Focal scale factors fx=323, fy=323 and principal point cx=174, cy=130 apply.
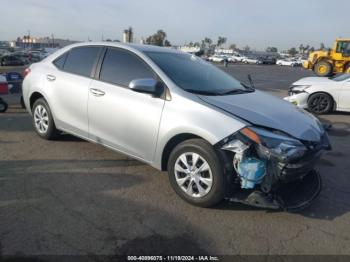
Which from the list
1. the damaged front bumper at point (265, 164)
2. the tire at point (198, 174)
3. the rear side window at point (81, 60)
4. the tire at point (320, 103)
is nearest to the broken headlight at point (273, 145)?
the damaged front bumper at point (265, 164)

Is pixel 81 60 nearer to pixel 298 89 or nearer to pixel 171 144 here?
pixel 171 144

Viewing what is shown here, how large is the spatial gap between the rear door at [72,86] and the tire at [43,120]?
21cm

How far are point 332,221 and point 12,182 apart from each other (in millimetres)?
3601

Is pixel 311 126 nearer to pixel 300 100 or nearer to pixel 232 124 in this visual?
pixel 232 124

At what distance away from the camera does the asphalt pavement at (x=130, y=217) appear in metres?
2.78

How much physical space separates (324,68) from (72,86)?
22865mm

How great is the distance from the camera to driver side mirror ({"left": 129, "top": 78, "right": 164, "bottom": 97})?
11.7 ft

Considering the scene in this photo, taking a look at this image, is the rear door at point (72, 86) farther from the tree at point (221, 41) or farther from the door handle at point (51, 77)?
the tree at point (221, 41)

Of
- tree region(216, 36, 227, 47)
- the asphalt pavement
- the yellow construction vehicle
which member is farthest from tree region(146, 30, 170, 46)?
the asphalt pavement

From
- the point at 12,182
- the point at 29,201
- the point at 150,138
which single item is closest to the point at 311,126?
the point at 150,138

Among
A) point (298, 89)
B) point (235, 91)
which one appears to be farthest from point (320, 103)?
point (235, 91)

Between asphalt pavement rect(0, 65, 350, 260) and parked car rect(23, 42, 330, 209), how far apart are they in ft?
0.82

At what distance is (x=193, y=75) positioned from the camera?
4.14 meters

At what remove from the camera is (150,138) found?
3.73m
